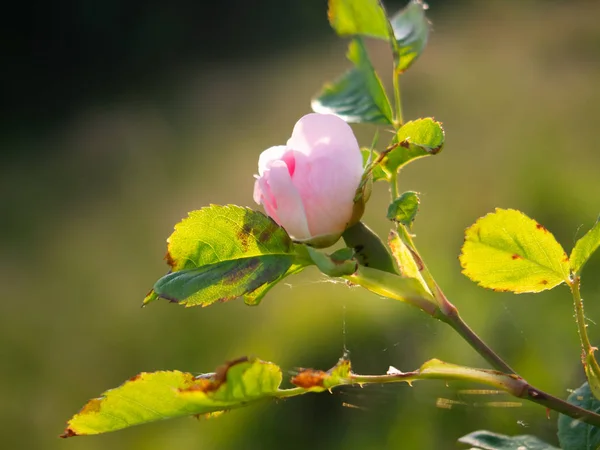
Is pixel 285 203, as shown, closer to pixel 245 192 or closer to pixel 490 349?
pixel 490 349

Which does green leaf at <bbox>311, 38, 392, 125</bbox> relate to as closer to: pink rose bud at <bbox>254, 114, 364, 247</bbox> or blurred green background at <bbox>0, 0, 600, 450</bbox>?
pink rose bud at <bbox>254, 114, 364, 247</bbox>

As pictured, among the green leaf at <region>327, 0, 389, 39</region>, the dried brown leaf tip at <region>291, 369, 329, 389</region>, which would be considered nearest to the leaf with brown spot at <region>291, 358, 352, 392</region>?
the dried brown leaf tip at <region>291, 369, 329, 389</region>

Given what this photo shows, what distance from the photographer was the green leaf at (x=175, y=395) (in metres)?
0.16

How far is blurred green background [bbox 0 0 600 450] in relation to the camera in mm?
623

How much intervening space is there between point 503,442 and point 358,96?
4.5 inches

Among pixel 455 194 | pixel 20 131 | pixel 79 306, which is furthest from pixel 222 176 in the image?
pixel 20 131

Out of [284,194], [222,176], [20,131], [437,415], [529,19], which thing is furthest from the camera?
[20,131]

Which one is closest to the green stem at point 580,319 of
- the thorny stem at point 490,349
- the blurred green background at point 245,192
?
the thorny stem at point 490,349

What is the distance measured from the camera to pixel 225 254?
0.18 meters

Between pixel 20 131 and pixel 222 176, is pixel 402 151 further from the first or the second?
pixel 20 131

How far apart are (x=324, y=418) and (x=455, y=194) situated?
40 centimetres

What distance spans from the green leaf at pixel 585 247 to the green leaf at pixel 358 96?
0.07 m

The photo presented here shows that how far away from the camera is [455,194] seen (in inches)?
36.7

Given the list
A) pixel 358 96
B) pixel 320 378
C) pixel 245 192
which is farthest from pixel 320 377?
pixel 245 192
